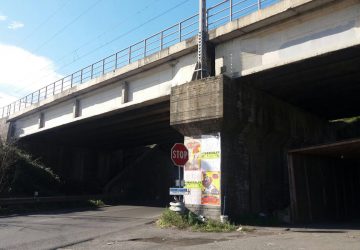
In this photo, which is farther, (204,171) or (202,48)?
(202,48)

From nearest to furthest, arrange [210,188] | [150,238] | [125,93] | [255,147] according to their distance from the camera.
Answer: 1. [150,238]
2. [210,188]
3. [255,147]
4. [125,93]

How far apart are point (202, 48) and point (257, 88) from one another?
129 inches

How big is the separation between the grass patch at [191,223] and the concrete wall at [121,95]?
6.38 metres

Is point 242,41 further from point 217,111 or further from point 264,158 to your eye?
point 264,158

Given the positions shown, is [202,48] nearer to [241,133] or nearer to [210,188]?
[241,133]

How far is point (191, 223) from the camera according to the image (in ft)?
50.3

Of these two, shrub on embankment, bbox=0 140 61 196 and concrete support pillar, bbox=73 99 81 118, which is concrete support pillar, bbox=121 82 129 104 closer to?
concrete support pillar, bbox=73 99 81 118

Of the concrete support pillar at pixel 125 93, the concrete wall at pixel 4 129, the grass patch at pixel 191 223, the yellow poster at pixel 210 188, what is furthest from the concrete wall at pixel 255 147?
the concrete wall at pixel 4 129

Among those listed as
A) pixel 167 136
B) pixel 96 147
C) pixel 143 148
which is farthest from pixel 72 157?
pixel 167 136

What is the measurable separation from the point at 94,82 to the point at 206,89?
10577mm

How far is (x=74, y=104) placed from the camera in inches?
1094

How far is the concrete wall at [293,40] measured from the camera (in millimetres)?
13750

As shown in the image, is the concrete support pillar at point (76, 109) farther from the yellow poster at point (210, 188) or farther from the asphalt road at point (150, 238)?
the yellow poster at point (210, 188)

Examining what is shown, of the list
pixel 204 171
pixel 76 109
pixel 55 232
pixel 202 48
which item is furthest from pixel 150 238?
pixel 76 109
